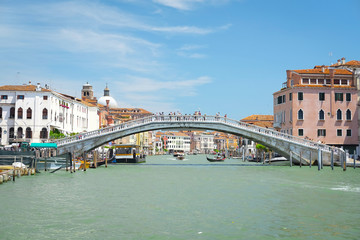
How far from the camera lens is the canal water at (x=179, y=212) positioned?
946 cm

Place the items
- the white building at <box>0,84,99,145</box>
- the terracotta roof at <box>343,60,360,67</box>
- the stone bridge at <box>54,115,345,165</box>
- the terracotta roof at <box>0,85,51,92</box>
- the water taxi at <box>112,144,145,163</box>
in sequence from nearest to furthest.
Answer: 1. the stone bridge at <box>54,115,345,165</box>
2. the white building at <box>0,84,99,145</box>
3. the terracotta roof at <box>0,85,51,92</box>
4. the terracotta roof at <box>343,60,360,67</box>
5. the water taxi at <box>112,144,145,163</box>

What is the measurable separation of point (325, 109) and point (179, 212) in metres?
28.3

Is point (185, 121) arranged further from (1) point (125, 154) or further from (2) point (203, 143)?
(2) point (203, 143)

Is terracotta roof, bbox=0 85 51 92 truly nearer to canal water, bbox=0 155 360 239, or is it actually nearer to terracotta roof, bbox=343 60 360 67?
canal water, bbox=0 155 360 239

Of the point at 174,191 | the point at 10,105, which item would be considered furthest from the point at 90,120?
the point at 174,191

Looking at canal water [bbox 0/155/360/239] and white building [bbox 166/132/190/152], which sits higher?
white building [bbox 166/132/190/152]

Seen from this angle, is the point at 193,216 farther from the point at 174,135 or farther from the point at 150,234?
the point at 174,135

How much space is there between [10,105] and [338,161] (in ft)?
88.4

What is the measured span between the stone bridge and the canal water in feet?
47.9

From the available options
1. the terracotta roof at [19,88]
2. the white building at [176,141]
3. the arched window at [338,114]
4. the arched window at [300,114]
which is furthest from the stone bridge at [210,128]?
the white building at [176,141]

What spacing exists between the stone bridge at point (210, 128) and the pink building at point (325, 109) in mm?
3577

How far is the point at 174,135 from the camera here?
143375 millimetres

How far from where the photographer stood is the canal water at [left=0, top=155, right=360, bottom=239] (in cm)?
946

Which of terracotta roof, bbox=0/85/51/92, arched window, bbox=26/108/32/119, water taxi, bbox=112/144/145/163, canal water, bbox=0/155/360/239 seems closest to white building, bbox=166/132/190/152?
water taxi, bbox=112/144/145/163
